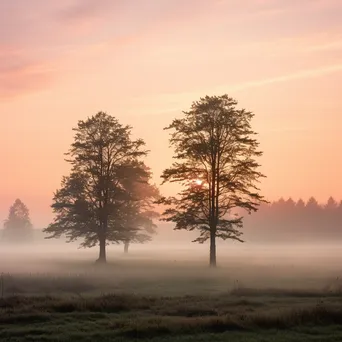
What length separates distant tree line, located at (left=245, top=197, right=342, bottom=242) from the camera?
148 m

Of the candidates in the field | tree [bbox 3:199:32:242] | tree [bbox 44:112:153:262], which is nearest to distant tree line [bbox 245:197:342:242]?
tree [bbox 3:199:32:242]

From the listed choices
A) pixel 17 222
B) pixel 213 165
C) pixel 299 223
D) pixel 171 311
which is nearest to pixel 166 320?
pixel 171 311

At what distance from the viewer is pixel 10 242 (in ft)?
413

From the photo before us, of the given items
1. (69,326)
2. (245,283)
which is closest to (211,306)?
(69,326)

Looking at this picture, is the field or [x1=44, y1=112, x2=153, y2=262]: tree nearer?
the field

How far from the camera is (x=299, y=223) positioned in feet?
514

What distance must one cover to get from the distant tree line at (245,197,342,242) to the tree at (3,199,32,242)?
67.3m

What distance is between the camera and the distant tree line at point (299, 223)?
148500 millimetres

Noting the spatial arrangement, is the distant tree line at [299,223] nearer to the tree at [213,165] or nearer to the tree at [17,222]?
the tree at [17,222]

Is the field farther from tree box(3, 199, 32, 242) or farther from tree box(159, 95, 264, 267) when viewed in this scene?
tree box(3, 199, 32, 242)

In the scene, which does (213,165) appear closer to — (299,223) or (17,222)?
(17,222)

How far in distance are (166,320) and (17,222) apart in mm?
116414

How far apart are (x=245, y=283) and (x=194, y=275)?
572 cm

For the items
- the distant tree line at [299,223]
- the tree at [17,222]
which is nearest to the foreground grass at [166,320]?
the tree at [17,222]
